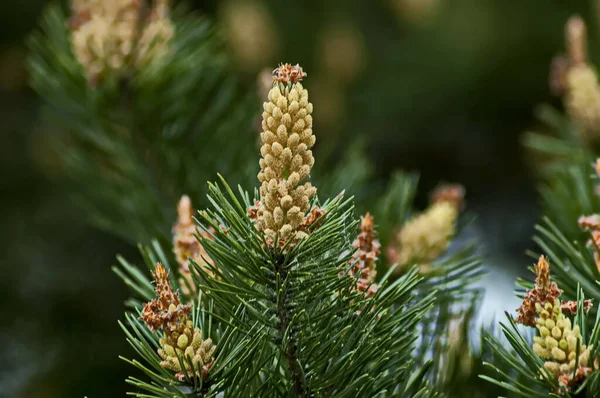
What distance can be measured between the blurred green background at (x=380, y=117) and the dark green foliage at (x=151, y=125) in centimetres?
39

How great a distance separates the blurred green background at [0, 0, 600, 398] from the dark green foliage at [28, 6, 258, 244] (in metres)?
0.39

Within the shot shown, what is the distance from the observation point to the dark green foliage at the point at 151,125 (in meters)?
0.68

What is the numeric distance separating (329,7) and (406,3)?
160 millimetres

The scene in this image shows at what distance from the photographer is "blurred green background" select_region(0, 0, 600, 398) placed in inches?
44.8

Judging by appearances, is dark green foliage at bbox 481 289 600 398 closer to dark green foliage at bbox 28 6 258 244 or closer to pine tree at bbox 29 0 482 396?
pine tree at bbox 29 0 482 396

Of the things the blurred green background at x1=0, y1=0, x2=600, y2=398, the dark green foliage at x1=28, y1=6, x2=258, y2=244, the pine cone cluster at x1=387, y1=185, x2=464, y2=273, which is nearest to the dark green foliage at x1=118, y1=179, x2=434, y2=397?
the pine cone cluster at x1=387, y1=185, x2=464, y2=273

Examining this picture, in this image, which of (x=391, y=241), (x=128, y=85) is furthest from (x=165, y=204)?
(x=391, y=241)

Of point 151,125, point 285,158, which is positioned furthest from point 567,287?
point 151,125

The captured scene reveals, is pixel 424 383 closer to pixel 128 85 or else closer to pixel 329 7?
pixel 128 85

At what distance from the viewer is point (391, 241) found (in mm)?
591

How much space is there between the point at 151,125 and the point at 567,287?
42 cm

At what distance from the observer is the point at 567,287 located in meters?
0.45

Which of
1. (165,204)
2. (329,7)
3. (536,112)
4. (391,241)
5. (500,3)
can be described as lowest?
(391,241)

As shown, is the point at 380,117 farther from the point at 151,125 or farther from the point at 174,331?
the point at 174,331
